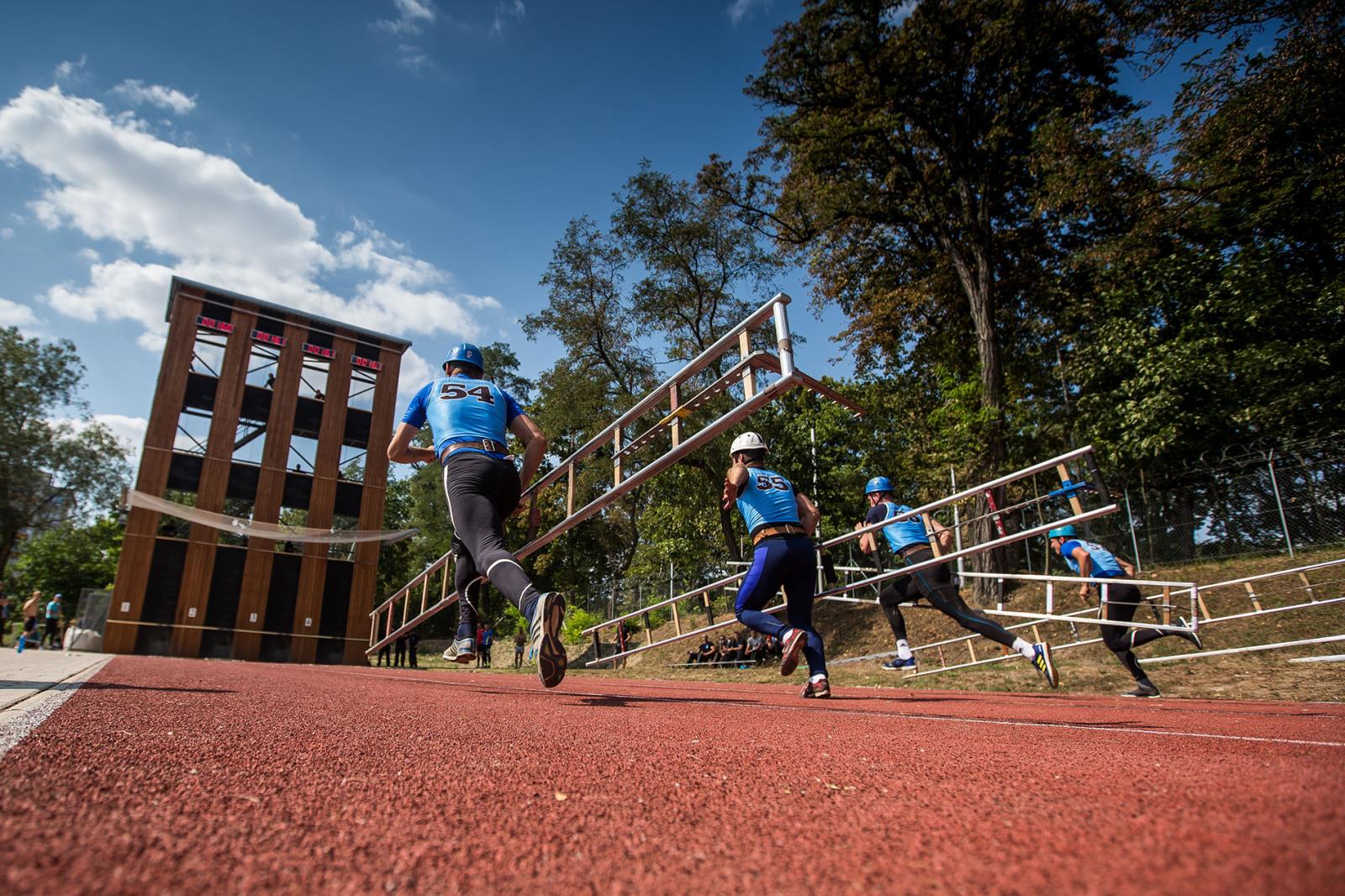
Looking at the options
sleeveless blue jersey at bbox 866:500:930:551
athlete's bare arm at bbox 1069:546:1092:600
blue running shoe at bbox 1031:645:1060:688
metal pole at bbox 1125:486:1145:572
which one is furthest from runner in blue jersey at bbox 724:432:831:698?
metal pole at bbox 1125:486:1145:572

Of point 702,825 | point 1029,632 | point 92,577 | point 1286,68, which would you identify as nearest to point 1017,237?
point 1286,68

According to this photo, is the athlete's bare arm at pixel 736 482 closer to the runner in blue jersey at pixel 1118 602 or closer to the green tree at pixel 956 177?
the runner in blue jersey at pixel 1118 602

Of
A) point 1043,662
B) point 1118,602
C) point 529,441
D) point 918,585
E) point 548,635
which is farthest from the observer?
point 918,585

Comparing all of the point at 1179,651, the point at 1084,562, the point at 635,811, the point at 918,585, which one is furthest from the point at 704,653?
the point at 635,811

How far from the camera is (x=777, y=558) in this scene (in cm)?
461

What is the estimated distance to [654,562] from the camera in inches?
994

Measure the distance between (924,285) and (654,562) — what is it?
14615 millimetres

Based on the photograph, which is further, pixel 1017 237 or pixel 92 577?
pixel 92 577

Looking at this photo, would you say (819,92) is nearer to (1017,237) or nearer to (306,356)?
(1017,237)

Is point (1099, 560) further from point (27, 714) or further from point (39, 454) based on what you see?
point (39, 454)

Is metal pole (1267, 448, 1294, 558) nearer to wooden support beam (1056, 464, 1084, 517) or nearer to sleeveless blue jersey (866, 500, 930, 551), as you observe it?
sleeveless blue jersey (866, 500, 930, 551)

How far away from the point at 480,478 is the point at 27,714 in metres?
2.05

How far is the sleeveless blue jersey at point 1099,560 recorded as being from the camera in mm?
6578

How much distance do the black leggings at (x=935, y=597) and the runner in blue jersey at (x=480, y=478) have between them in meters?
3.44
